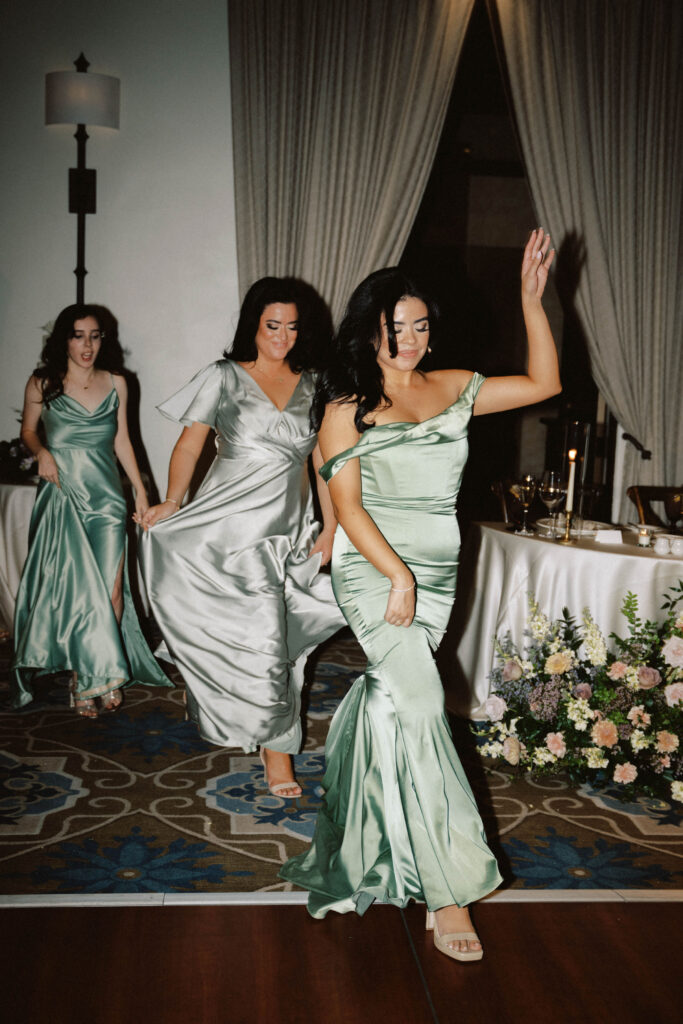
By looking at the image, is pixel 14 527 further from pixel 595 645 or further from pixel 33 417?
pixel 595 645

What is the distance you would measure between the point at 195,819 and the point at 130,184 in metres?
3.64

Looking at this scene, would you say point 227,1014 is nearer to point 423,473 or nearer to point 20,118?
point 423,473

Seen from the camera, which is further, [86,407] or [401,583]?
[86,407]

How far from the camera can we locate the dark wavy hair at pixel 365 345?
2148 millimetres

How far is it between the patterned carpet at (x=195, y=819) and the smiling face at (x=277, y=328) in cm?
149

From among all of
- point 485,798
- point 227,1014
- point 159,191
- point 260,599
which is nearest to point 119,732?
point 260,599

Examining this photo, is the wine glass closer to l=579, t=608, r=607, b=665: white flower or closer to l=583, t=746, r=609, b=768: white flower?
l=579, t=608, r=607, b=665: white flower

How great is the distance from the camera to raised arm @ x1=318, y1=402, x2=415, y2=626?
2119 mm

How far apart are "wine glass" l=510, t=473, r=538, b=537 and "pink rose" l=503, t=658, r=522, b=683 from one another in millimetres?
552

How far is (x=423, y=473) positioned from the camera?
86.7 inches

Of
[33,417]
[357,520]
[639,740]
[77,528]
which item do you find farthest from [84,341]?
[639,740]

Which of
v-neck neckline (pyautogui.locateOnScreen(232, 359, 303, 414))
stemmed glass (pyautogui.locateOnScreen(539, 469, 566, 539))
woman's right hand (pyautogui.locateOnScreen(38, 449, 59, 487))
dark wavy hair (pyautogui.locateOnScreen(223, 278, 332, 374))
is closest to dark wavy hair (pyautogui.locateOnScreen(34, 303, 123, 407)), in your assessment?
woman's right hand (pyautogui.locateOnScreen(38, 449, 59, 487))

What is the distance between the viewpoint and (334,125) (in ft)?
16.5

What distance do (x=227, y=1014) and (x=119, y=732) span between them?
71.6 inches
